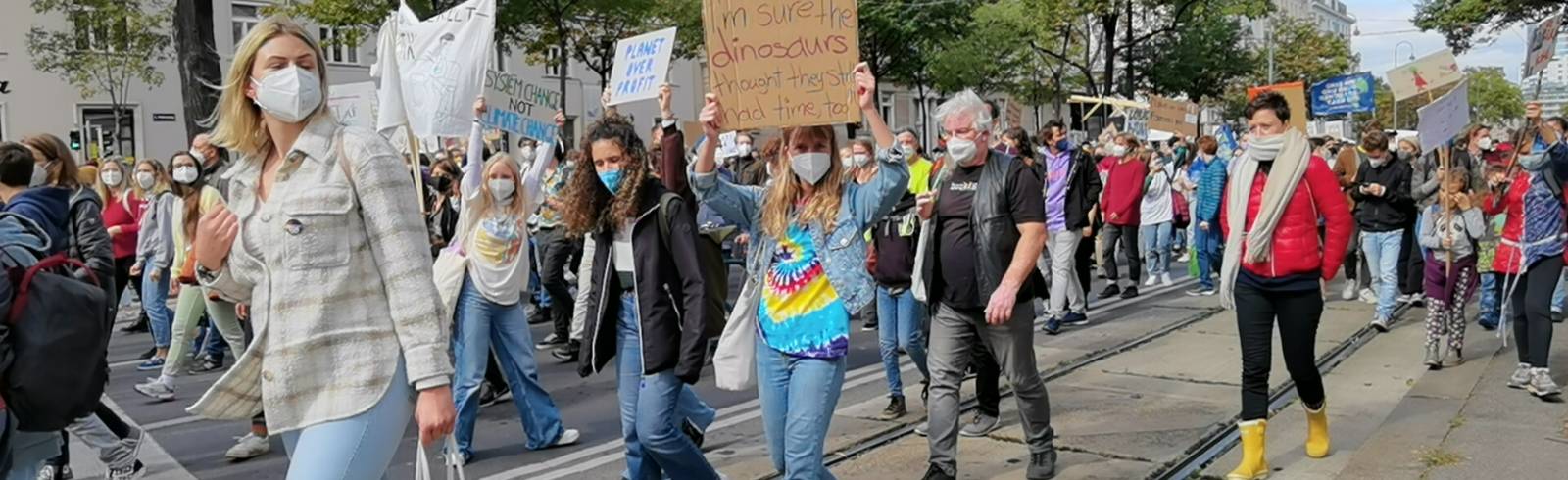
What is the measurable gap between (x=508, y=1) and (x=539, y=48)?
1.91m

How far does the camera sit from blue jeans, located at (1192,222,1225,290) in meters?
12.9

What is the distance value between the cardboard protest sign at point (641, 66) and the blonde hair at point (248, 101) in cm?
454

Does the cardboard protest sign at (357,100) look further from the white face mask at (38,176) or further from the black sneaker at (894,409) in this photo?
the black sneaker at (894,409)

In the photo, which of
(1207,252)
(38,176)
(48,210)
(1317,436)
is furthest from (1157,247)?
(48,210)

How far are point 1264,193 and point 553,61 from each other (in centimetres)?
2627

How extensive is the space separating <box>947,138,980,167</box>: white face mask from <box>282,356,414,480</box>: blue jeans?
123 inches

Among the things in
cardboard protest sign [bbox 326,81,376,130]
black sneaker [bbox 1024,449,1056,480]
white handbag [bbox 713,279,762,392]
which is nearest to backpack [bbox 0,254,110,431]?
white handbag [bbox 713,279,762,392]

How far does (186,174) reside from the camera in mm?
7520

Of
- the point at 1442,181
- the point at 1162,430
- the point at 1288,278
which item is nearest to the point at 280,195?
the point at 1288,278

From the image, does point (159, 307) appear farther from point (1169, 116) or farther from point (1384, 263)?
point (1169, 116)

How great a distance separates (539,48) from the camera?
29.2m

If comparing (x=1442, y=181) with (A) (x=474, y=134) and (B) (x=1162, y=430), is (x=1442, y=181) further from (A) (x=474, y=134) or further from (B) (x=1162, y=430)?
(A) (x=474, y=134)

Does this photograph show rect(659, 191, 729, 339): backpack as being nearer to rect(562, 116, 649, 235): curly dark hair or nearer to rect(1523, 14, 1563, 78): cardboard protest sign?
rect(562, 116, 649, 235): curly dark hair

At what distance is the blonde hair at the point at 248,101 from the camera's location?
291 cm
